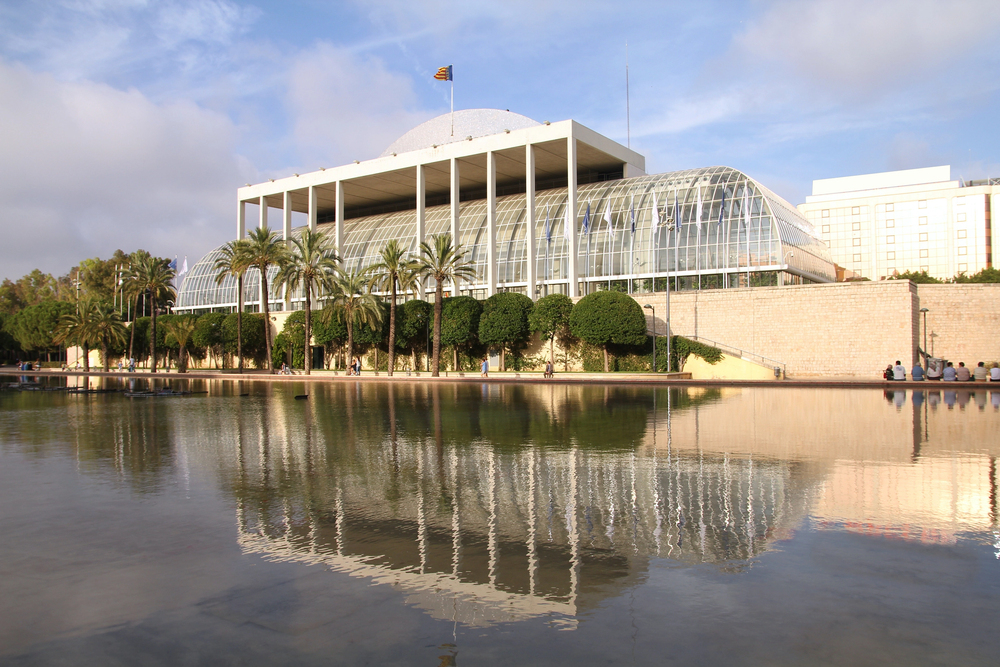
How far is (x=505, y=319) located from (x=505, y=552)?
138ft

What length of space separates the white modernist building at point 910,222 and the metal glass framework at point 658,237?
45.0m

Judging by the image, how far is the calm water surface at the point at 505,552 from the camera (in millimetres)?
4574

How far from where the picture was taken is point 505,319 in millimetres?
48438

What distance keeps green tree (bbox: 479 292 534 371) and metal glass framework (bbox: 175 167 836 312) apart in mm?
4184

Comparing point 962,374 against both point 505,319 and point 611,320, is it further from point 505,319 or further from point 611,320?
point 505,319

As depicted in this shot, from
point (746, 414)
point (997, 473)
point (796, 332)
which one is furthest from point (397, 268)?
point (997, 473)

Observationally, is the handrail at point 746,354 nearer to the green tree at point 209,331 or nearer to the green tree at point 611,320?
the green tree at point 611,320

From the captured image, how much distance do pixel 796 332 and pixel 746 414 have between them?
2640cm

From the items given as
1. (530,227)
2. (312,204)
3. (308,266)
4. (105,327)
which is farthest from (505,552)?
(105,327)

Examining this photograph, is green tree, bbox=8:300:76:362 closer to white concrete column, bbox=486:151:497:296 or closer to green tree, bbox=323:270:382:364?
green tree, bbox=323:270:382:364

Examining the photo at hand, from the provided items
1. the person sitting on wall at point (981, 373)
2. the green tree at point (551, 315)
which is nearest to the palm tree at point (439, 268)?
the green tree at point (551, 315)

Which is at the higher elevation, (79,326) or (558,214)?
(558,214)

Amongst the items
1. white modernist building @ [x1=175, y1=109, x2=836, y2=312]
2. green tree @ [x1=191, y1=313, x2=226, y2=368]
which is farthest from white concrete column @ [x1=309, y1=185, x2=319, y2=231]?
green tree @ [x1=191, y1=313, x2=226, y2=368]

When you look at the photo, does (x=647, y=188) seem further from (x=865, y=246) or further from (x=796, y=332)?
(x=865, y=246)
